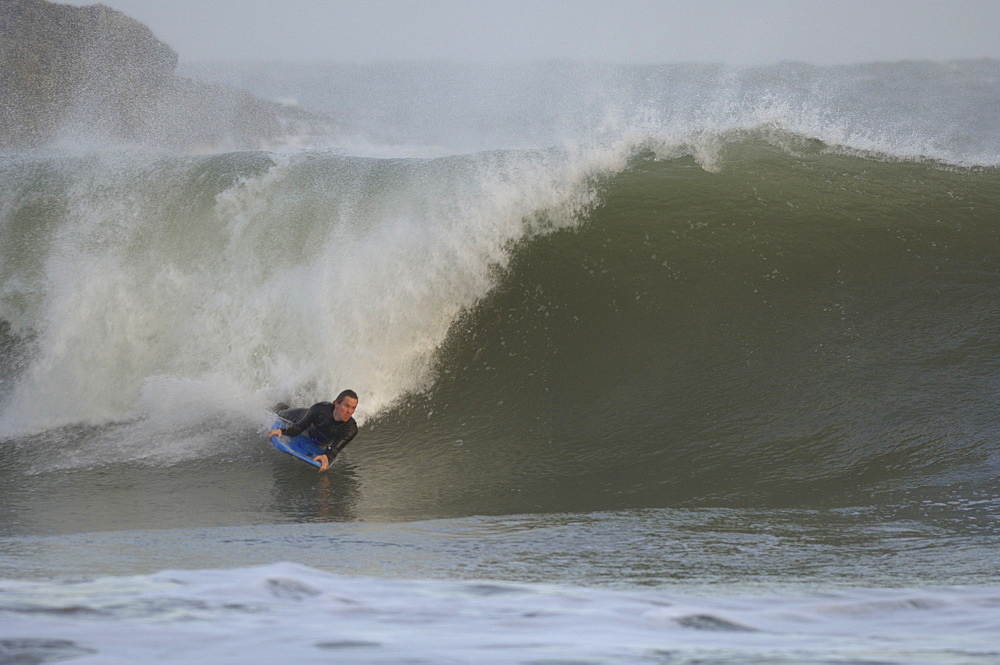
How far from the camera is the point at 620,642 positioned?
7.51ft

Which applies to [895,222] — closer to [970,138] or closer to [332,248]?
[332,248]

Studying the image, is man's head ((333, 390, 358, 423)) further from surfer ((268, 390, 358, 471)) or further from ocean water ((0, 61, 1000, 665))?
ocean water ((0, 61, 1000, 665))

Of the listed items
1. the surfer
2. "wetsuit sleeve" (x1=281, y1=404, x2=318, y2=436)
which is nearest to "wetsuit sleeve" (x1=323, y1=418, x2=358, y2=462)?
the surfer

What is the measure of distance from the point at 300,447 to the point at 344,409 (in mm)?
378

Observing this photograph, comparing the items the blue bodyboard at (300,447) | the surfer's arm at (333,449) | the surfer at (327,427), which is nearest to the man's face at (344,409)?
the surfer at (327,427)

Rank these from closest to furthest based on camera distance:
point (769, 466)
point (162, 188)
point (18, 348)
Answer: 1. point (769, 466)
2. point (18, 348)
3. point (162, 188)

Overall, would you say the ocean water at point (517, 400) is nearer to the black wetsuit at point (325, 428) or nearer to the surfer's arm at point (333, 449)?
the surfer's arm at point (333, 449)

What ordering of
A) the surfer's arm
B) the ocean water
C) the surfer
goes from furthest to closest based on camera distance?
1. the surfer
2. the surfer's arm
3. the ocean water

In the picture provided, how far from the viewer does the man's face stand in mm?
5371

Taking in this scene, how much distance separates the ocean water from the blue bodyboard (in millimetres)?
131

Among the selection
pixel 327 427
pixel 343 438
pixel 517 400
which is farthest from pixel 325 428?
pixel 517 400

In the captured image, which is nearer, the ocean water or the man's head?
the ocean water

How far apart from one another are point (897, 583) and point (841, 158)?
6.23 m

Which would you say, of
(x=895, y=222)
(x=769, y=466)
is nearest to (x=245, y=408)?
(x=769, y=466)
